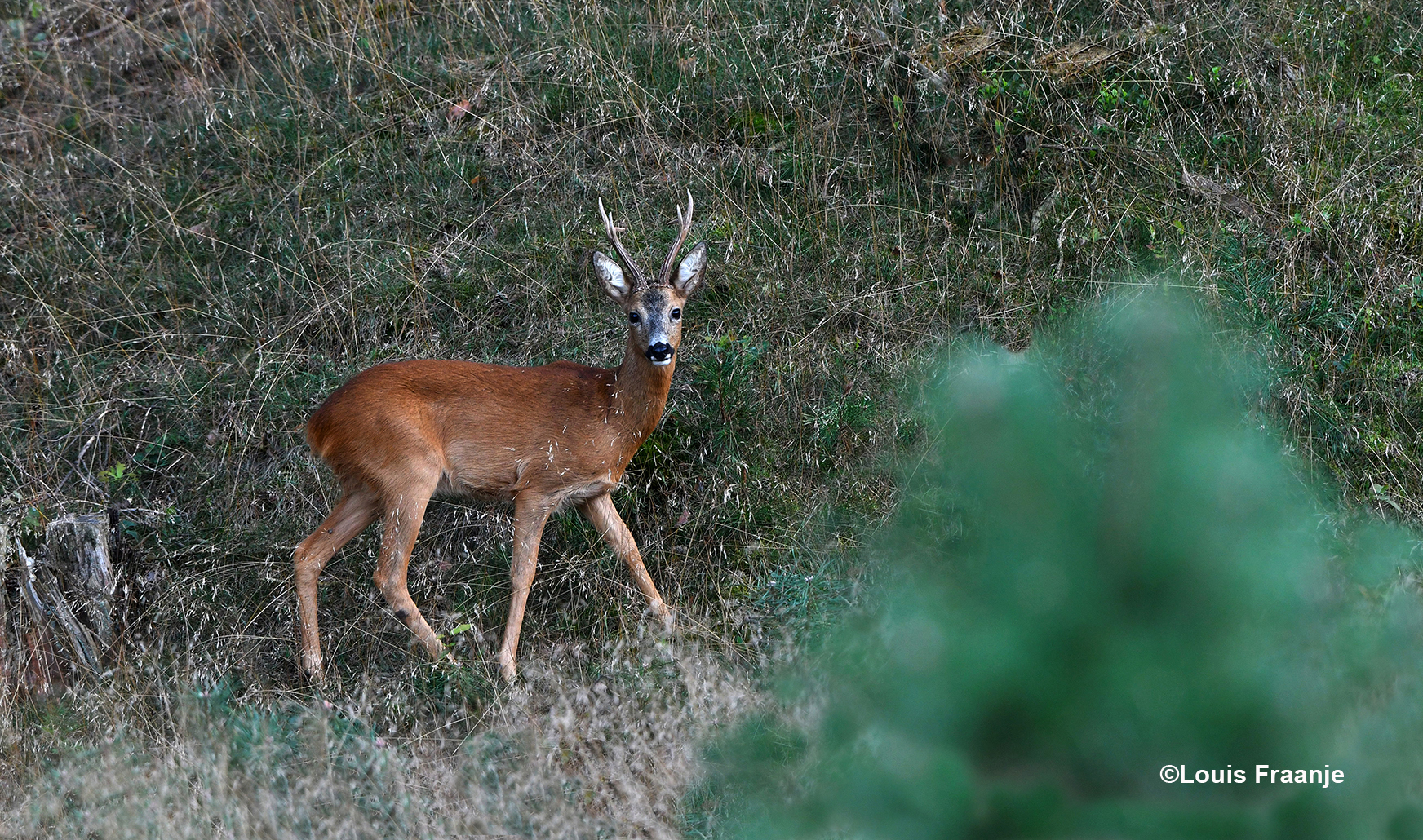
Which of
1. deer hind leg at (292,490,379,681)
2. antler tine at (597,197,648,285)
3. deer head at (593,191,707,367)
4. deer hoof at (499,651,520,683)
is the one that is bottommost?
deer hoof at (499,651,520,683)

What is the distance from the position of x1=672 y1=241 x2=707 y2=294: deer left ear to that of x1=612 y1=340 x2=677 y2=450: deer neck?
0.30 m

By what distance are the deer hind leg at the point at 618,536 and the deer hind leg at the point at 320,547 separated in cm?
85

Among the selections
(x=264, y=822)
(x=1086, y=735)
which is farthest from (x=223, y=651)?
(x=1086, y=735)

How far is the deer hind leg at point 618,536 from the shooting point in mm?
4723

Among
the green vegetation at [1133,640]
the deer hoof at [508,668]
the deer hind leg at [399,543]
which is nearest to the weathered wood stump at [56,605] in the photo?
the deer hind leg at [399,543]

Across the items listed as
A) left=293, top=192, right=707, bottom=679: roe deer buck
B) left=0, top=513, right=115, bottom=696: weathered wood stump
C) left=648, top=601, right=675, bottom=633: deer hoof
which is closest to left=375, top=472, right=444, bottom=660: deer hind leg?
left=293, top=192, right=707, bottom=679: roe deer buck

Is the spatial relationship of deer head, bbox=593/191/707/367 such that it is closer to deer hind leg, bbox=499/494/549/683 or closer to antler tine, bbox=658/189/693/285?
antler tine, bbox=658/189/693/285

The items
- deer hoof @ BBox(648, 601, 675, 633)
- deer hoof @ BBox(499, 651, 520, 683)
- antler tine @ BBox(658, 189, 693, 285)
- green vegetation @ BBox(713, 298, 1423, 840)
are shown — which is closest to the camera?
green vegetation @ BBox(713, 298, 1423, 840)

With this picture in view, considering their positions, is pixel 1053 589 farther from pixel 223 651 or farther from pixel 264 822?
pixel 223 651

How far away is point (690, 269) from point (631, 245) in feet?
3.18

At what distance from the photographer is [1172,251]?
5172 millimetres

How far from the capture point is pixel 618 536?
493 centimetres

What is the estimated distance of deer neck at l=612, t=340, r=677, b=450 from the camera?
4.97m

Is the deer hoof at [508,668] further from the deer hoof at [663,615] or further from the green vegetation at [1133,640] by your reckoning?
the green vegetation at [1133,640]
